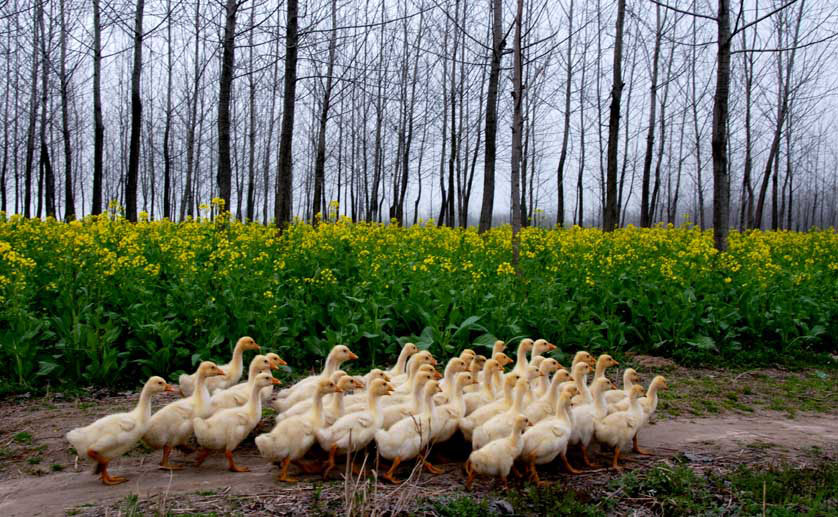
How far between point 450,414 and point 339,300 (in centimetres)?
395

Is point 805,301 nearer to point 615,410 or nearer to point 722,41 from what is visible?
point 722,41

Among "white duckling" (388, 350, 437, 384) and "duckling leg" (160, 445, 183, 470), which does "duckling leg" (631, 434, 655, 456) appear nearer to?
"white duckling" (388, 350, 437, 384)

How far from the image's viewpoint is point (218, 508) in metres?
3.61

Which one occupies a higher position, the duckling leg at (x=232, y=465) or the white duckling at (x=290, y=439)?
the white duckling at (x=290, y=439)

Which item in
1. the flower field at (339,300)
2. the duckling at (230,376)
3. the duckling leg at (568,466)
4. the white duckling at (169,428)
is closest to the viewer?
the white duckling at (169,428)

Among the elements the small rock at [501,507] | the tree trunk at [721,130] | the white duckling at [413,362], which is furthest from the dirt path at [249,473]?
the tree trunk at [721,130]

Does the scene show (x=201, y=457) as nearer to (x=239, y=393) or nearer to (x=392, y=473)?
(x=239, y=393)

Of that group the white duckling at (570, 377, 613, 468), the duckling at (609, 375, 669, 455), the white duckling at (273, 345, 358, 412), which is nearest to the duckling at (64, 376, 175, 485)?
the white duckling at (273, 345, 358, 412)

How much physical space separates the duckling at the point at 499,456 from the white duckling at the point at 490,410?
0.54 metres

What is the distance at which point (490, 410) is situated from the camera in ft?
15.4

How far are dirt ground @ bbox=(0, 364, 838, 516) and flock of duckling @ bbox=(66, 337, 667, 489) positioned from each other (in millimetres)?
139

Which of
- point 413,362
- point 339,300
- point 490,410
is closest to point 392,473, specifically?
point 490,410

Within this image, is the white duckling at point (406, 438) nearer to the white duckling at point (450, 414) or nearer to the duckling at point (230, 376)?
the white duckling at point (450, 414)

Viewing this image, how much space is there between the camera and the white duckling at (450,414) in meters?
4.36
